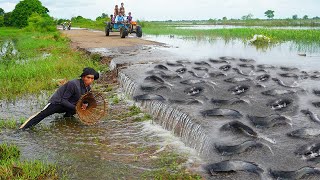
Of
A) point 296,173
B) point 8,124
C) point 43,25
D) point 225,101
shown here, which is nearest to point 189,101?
point 225,101

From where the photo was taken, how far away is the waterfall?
219 inches

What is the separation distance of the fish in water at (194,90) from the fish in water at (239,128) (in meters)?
2.32

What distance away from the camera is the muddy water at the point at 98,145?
493 centimetres

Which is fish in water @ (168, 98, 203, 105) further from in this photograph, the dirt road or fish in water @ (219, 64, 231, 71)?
the dirt road

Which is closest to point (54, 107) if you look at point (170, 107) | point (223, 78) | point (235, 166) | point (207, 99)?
point (170, 107)

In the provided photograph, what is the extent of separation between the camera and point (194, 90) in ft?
27.0

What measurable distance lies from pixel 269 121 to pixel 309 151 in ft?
3.79

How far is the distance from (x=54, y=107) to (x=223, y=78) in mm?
4748

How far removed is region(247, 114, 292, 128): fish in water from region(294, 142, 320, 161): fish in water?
969 millimetres

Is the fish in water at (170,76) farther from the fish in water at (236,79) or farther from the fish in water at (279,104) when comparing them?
the fish in water at (279,104)

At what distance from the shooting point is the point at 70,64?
40.8 feet

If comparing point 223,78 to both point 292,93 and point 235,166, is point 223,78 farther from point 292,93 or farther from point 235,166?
point 235,166

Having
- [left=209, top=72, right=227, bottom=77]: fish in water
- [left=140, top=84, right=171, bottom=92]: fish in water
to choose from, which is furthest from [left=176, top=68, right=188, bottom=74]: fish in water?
[left=140, top=84, right=171, bottom=92]: fish in water

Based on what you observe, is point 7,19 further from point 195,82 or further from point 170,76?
point 195,82
